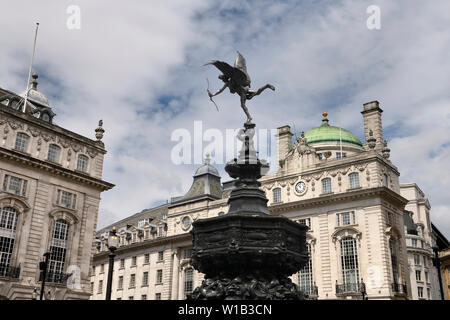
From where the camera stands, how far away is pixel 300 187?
5281cm

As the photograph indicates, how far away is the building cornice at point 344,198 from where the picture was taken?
155 feet

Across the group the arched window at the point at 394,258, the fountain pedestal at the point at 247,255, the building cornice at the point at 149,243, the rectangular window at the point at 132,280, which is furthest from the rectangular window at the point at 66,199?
the arched window at the point at 394,258

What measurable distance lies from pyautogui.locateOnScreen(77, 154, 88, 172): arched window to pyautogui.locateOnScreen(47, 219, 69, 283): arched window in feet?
Answer: 18.6

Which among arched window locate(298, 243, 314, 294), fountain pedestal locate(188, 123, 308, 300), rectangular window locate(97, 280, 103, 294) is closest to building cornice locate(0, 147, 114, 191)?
arched window locate(298, 243, 314, 294)

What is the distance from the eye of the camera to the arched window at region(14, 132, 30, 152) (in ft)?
133

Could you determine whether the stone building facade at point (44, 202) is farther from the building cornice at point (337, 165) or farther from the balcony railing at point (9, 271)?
the building cornice at point (337, 165)

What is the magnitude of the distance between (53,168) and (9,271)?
31.9 ft

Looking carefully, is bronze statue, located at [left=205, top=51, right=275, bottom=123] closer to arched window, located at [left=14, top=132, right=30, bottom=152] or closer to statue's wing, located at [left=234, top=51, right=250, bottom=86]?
statue's wing, located at [left=234, top=51, right=250, bottom=86]

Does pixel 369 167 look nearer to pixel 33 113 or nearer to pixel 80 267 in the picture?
pixel 80 267

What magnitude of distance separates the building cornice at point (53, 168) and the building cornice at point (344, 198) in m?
19.6

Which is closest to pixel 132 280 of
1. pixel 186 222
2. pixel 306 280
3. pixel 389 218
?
pixel 186 222

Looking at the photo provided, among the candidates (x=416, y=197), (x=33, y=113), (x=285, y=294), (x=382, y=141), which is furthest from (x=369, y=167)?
(x=416, y=197)

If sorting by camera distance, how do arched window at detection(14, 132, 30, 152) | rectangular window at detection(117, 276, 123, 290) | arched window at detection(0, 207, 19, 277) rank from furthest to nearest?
rectangular window at detection(117, 276, 123, 290)
arched window at detection(14, 132, 30, 152)
arched window at detection(0, 207, 19, 277)

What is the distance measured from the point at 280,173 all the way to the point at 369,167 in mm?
10867
